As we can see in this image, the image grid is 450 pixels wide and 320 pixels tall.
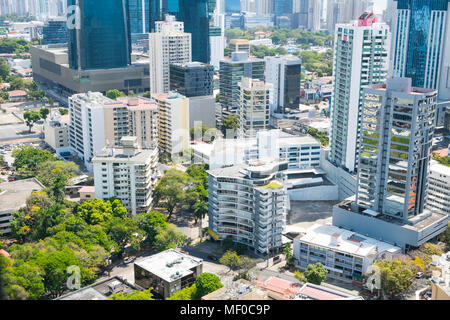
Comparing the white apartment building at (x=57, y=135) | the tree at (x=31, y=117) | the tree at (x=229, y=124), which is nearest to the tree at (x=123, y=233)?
the white apartment building at (x=57, y=135)

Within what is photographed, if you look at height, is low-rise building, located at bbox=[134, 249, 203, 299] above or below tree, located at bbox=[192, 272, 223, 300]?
below

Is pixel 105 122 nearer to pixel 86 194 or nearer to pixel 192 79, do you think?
pixel 86 194

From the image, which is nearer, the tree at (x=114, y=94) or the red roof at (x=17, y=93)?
the tree at (x=114, y=94)

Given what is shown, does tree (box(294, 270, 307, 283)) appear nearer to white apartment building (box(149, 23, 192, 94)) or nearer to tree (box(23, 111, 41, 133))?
white apartment building (box(149, 23, 192, 94))

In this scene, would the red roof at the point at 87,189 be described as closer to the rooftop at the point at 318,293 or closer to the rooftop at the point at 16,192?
the rooftop at the point at 16,192

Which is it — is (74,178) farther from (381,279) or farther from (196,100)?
(381,279)

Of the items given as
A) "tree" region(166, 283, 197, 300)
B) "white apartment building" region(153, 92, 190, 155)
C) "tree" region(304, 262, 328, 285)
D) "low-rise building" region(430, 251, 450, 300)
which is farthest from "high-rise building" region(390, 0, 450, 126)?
"tree" region(166, 283, 197, 300)
